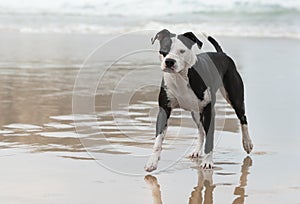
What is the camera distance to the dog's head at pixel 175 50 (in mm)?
4516

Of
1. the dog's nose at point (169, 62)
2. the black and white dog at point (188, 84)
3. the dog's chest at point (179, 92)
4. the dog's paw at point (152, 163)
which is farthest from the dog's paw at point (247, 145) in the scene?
the dog's nose at point (169, 62)

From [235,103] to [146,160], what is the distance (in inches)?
36.5

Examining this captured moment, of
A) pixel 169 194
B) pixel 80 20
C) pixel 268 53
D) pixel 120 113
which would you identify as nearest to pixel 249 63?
pixel 268 53

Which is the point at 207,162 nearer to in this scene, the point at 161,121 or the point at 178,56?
the point at 161,121

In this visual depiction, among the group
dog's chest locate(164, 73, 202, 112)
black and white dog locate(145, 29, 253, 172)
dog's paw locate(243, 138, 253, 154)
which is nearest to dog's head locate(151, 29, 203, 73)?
black and white dog locate(145, 29, 253, 172)

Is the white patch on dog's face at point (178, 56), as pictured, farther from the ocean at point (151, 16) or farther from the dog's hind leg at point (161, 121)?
the ocean at point (151, 16)

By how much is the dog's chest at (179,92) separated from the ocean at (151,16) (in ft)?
43.3

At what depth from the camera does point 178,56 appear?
15.0ft

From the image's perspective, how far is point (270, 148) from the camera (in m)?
5.39

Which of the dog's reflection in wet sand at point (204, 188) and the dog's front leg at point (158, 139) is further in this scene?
A: the dog's front leg at point (158, 139)

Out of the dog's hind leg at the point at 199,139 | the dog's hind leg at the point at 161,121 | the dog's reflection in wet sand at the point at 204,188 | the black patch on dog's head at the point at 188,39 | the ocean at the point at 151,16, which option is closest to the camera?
the dog's reflection in wet sand at the point at 204,188

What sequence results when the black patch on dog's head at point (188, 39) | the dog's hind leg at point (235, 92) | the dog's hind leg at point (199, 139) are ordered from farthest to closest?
the dog's hind leg at point (235, 92), the dog's hind leg at point (199, 139), the black patch on dog's head at point (188, 39)

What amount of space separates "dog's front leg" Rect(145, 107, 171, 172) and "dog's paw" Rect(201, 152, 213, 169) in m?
0.32

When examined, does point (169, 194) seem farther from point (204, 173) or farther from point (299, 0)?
point (299, 0)
